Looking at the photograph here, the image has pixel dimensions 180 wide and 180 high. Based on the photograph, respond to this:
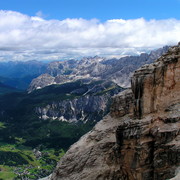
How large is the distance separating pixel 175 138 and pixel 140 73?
49.8 feet

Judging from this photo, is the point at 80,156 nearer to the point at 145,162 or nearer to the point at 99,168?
the point at 99,168

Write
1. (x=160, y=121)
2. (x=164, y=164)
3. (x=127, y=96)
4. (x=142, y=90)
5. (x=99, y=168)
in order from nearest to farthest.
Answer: (x=164, y=164) → (x=160, y=121) → (x=142, y=90) → (x=99, y=168) → (x=127, y=96)

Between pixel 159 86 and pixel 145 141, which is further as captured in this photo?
pixel 159 86

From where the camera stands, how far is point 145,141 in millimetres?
50031

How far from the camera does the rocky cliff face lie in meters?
48.2

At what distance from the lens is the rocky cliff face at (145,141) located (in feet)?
158

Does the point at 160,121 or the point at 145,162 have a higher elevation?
the point at 160,121

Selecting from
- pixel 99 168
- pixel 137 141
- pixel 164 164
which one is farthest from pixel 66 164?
pixel 164 164

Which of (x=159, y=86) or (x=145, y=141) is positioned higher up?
(x=159, y=86)

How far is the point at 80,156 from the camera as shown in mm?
64562

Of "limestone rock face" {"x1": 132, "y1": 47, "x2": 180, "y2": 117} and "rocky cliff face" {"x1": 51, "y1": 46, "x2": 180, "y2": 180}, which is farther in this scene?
"limestone rock face" {"x1": 132, "y1": 47, "x2": 180, "y2": 117}

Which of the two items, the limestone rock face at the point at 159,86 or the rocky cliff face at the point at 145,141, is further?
the limestone rock face at the point at 159,86

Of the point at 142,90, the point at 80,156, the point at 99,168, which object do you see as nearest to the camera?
the point at 142,90

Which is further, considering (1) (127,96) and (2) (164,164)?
(1) (127,96)
